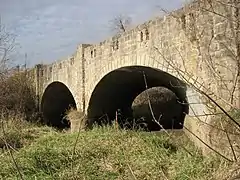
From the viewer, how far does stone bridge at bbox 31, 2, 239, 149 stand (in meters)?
6.97

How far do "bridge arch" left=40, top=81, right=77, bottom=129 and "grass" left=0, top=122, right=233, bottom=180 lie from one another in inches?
441

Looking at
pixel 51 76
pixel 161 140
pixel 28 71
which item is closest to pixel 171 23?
pixel 161 140

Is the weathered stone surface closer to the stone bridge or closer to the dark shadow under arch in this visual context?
the dark shadow under arch

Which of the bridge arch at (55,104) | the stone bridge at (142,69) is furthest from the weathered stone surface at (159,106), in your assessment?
the bridge arch at (55,104)

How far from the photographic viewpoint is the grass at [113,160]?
256 inches

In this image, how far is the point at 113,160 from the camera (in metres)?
7.72

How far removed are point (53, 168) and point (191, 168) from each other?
2.11m

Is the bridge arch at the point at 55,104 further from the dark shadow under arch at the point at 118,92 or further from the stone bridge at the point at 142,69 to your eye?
the dark shadow under arch at the point at 118,92

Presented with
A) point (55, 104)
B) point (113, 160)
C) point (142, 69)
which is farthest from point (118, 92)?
point (113, 160)

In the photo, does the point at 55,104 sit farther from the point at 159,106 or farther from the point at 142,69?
the point at 142,69

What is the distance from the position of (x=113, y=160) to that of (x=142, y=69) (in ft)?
14.2

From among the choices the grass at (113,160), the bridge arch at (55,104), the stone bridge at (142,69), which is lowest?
the bridge arch at (55,104)

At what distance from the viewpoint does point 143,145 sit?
871 centimetres

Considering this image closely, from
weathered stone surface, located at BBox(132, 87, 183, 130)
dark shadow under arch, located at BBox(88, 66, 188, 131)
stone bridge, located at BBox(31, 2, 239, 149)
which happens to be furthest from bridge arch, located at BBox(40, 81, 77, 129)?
dark shadow under arch, located at BBox(88, 66, 188, 131)
